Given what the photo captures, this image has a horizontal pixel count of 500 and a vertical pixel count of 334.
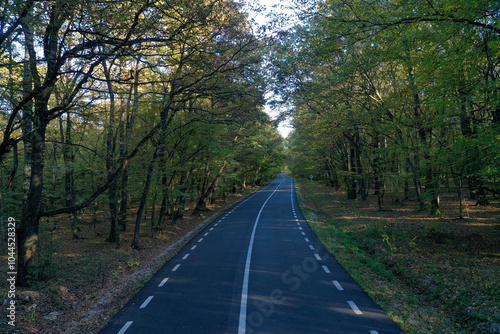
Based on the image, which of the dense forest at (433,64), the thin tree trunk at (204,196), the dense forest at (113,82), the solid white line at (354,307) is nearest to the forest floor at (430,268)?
the solid white line at (354,307)

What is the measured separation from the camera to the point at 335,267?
29.6 feet

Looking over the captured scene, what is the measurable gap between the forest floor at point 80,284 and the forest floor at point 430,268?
274 inches

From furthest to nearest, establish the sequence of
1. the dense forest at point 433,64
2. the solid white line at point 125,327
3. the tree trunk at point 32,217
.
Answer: the tree trunk at point 32,217 < the dense forest at point 433,64 < the solid white line at point 125,327

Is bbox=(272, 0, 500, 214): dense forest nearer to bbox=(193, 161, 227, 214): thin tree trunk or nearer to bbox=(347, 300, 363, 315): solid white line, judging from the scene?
bbox=(347, 300, 363, 315): solid white line

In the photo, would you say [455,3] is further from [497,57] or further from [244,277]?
[244,277]

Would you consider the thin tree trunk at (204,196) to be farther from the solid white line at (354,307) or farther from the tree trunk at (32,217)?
the solid white line at (354,307)

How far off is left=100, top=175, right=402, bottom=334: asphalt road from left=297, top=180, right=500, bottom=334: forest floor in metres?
0.75

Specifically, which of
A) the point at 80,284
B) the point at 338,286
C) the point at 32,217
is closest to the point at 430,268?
the point at 338,286

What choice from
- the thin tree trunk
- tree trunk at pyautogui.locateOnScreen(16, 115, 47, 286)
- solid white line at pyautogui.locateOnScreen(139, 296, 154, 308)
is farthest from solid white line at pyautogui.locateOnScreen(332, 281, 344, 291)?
the thin tree trunk

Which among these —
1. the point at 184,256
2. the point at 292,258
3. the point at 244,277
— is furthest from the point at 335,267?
the point at 184,256

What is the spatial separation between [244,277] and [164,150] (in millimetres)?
10446

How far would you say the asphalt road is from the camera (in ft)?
18.0

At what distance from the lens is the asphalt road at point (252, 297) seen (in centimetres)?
548

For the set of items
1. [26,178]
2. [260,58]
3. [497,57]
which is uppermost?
[260,58]
